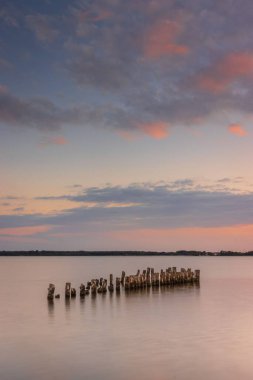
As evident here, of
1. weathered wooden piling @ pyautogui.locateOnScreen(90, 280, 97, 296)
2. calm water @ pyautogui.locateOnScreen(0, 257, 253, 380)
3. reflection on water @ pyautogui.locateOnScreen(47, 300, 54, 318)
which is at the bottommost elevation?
calm water @ pyautogui.locateOnScreen(0, 257, 253, 380)

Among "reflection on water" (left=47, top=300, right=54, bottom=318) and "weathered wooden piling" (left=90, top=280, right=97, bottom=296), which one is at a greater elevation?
"weathered wooden piling" (left=90, top=280, right=97, bottom=296)

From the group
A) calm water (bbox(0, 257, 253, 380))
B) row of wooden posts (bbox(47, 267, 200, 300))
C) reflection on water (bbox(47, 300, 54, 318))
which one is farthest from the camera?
row of wooden posts (bbox(47, 267, 200, 300))

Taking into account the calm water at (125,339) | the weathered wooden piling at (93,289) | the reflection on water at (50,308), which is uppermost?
the weathered wooden piling at (93,289)

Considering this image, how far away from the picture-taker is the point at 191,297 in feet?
137

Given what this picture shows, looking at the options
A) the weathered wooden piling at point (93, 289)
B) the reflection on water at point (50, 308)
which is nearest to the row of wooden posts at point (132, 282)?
the weathered wooden piling at point (93, 289)

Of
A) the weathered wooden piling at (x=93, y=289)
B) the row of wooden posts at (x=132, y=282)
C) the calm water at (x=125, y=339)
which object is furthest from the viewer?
the weathered wooden piling at (x=93, y=289)

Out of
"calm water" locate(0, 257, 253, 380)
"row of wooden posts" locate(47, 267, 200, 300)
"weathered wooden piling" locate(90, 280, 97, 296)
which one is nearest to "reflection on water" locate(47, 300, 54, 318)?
"calm water" locate(0, 257, 253, 380)

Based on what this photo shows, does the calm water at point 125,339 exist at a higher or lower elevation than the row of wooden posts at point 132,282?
lower

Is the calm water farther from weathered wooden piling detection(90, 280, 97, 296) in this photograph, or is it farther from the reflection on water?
weathered wooden piling detection(90, 280, 97, 296)

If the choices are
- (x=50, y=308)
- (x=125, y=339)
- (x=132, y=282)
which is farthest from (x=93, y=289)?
(x=125, y=339)

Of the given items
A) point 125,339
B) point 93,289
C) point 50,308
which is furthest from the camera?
point 93,289

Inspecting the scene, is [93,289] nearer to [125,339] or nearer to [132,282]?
[132,282]

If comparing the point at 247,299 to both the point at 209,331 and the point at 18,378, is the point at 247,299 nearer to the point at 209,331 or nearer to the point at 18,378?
the point at 209,331

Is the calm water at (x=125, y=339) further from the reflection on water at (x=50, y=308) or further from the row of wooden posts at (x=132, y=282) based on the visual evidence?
the row of wooden posts at (x=132, y=282)
